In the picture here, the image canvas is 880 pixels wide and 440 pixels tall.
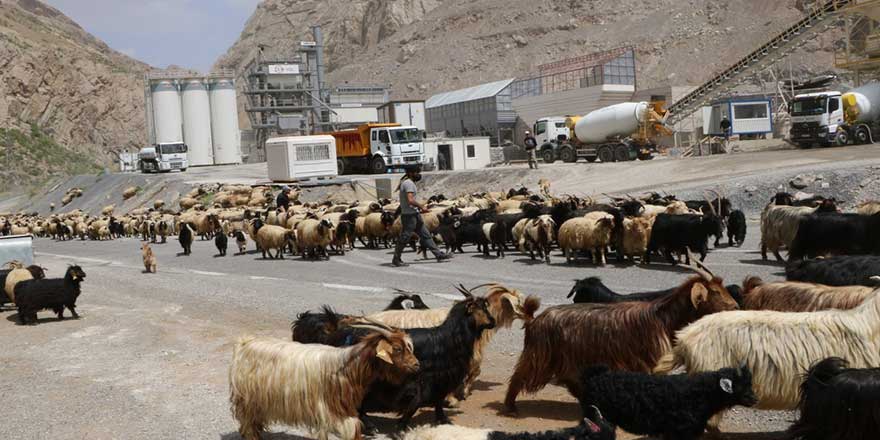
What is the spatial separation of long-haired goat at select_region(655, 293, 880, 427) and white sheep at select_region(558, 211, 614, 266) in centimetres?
906

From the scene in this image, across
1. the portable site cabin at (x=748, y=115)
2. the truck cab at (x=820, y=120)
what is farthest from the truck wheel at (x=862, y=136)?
the portable site cabin at (x=748, y=115)

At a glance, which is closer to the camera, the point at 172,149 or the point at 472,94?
the point at 172,149

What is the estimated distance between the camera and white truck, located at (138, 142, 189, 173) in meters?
56.1

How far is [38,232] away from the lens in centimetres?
3872

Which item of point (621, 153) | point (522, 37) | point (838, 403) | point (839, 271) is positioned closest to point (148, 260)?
point (839, 271)

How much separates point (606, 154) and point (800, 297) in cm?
3183

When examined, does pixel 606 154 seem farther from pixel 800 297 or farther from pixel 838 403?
pixel 838 403

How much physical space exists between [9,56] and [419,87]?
4777 cm

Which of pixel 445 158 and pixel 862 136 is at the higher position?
pixel 445 158

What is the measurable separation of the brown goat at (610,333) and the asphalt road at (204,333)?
40 cm

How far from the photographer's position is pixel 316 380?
Result: 17.3 ft

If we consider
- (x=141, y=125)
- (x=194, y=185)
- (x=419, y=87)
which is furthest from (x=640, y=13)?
(x=194, y=185)

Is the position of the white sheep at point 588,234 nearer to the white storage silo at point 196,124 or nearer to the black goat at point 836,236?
the black goat at point 836,236

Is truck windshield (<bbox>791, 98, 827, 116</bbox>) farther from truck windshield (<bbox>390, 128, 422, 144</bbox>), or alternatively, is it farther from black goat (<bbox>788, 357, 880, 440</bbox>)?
black goat (<bbox>788, 357, 880, 440</bbox>)
